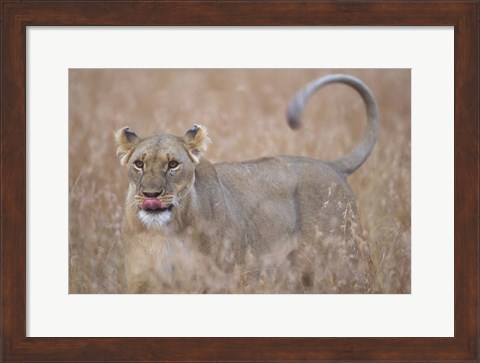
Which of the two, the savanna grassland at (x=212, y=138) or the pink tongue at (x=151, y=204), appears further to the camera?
the savanna grassland at (x=212, y=138)

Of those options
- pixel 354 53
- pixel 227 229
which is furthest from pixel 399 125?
pixel 227 229

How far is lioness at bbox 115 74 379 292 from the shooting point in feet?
33.6

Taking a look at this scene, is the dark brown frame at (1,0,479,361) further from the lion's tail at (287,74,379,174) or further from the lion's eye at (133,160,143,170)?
the lion's eye at (133,160,143,170)

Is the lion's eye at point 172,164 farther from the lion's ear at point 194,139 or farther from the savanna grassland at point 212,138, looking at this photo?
the savanna grassland at point 212,138

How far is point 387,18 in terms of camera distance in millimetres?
10078

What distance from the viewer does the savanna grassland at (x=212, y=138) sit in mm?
10273

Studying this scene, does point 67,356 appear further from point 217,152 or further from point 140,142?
point 217,152

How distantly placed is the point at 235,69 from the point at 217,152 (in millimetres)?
1763

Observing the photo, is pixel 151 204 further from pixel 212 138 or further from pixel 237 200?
pixel 212 138

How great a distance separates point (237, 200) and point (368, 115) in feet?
3.64

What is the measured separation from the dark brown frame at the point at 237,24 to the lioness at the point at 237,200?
479 millimetres

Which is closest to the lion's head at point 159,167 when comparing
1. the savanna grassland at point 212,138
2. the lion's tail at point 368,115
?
the savanna grassland at point 212,138

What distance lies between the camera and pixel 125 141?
10383 mm

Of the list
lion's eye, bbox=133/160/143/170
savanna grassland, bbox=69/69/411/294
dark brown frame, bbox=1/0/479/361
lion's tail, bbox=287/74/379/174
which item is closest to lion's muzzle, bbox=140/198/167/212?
lion's eye, bbox=133/160/143/170
